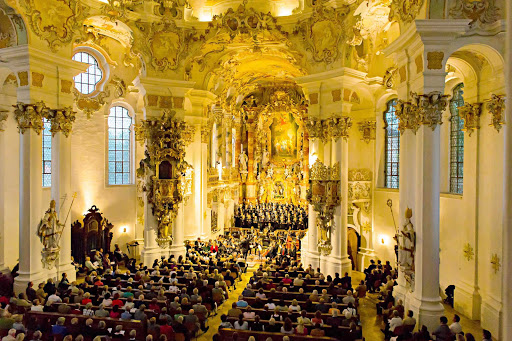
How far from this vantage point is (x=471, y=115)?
43.9 feet

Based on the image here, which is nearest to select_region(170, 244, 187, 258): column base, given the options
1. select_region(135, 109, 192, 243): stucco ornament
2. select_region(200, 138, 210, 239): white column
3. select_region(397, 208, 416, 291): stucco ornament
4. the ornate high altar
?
select_region(135, 109, 192, 243): stucco ornament

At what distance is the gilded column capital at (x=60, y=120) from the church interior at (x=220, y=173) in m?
0.08

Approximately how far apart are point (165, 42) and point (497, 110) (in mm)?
14273

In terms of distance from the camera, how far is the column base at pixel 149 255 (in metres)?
18.9

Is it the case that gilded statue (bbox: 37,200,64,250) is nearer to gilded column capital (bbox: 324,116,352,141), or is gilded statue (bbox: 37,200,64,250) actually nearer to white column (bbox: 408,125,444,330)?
gilded column capital (bbox: 324,116,352,141)

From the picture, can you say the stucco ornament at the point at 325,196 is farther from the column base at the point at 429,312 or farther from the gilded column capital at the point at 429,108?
the column base at the point at 429,312

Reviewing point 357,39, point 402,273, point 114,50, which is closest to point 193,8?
point 114,50

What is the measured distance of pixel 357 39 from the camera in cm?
1708

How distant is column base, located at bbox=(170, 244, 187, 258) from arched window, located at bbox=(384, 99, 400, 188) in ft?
36.6

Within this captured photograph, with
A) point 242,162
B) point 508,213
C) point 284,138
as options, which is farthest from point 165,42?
point 284,138

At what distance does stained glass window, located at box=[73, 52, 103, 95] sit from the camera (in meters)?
21.7

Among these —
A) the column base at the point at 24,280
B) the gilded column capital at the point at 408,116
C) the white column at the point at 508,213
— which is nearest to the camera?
the white column at the point at 508,213

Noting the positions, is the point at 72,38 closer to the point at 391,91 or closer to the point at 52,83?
the point at 52,83

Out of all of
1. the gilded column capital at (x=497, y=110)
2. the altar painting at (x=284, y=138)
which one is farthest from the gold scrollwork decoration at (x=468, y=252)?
the altar painting at (x=284, y=138)
